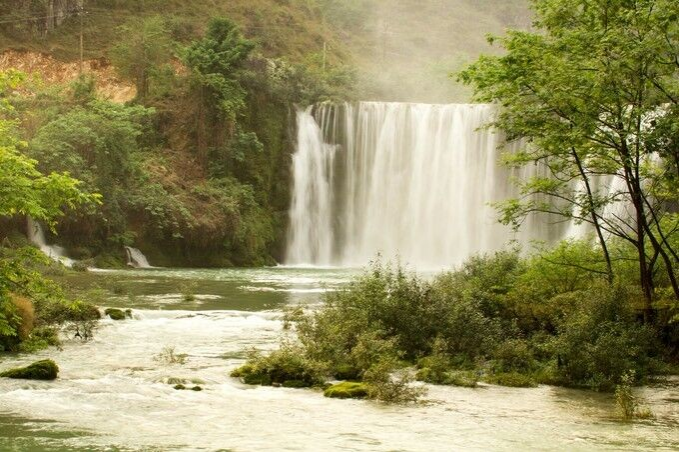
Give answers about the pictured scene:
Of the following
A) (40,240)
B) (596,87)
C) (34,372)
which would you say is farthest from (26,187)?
(40,240)

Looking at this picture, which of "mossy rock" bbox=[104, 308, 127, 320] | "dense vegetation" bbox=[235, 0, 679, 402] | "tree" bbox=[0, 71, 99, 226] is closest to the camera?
"tree" bbox=[0, 71, 99, 226]

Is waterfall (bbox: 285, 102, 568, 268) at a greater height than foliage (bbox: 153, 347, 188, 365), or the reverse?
waterfall (bbox: 285, 102, 568, 268)

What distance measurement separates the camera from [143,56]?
5512 centimetres

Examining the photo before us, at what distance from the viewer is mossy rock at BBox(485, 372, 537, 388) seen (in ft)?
52.2

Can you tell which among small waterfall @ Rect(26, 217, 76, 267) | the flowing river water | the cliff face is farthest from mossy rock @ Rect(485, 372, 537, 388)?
the cliff face

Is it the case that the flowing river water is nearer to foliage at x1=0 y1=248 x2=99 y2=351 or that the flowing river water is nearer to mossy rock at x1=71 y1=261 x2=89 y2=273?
foliage at x1=0 y1=248 x2=99 y2=351

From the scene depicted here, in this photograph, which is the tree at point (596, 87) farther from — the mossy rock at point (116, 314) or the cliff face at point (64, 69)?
the cliff face at point (64, 69)

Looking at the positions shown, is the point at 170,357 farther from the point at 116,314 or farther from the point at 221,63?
the point at 221,63

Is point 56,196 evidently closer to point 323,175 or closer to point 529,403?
point 529,403

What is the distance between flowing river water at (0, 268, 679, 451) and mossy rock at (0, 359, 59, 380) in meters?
0.22

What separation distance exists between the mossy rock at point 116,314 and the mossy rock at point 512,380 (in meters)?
10.9

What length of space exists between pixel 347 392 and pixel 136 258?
3379cm

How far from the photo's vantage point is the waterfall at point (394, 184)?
55.4 m

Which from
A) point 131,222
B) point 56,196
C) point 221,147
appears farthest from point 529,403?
point 221,147
